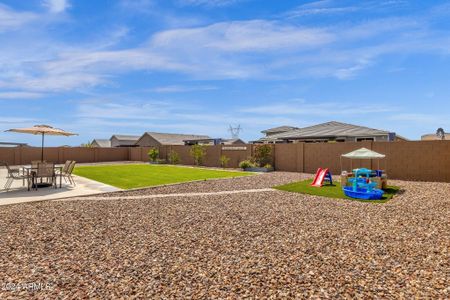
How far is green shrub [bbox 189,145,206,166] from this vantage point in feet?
85.8

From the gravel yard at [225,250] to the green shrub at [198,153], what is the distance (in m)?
17.6

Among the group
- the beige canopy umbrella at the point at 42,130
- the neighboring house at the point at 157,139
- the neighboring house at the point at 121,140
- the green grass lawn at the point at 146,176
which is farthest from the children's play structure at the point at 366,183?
the neighboring house at the point at 121,140

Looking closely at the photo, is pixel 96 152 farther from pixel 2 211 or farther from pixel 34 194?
pixel 2 211

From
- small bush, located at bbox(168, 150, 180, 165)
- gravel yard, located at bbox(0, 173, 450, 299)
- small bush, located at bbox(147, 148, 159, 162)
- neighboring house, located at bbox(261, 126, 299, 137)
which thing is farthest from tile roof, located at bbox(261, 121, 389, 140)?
gravel yard, located at bbox(0, 173, 450, 299)

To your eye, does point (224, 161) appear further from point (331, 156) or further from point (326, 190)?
point (326, 190)

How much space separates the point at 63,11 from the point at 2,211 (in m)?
7.94

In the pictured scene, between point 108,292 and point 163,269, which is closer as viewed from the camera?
point 108,292

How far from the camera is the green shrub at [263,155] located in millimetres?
21781

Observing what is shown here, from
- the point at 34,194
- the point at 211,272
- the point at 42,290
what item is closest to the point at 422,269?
the point at 211,272

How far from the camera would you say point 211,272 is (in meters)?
4.01

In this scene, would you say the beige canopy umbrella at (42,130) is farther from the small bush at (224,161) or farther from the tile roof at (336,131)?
the tile roof at (336,131)

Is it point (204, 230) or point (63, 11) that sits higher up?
point (63, 11)

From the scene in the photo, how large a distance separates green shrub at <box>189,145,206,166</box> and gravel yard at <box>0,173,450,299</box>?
1760cm

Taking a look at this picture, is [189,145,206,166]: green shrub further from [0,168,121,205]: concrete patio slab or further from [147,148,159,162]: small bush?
[0,168,121,205]: concrete patio slab
